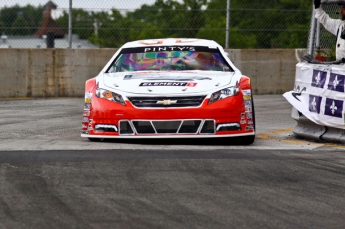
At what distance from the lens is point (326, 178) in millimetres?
7016

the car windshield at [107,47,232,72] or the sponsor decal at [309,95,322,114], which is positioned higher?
the car windshield at [107,47,232,72]

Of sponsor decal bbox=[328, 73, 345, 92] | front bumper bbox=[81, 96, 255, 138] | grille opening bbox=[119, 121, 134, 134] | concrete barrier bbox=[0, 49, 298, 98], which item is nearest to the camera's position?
front bumper bbox=[81, 96, 255, 138]

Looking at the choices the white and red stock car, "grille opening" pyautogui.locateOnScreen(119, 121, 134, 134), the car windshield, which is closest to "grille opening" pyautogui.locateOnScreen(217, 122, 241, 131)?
the white and red stock car

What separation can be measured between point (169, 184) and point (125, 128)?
2982 millimetres

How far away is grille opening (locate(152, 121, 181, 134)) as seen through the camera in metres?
9.32

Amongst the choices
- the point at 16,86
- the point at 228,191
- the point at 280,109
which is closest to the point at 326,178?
the point at 228,191

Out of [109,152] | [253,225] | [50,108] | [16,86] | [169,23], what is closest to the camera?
[253,225]

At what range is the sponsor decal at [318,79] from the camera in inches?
412

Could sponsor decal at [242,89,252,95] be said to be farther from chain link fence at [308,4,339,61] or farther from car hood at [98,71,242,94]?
chain link fence at [308,4,339,61]

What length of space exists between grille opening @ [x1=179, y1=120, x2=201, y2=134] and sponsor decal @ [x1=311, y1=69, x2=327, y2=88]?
201 centimetres

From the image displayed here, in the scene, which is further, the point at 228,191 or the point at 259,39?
the point at 259,39

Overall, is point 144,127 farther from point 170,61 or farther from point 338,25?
point 338,25

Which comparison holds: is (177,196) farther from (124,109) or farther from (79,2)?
(79,2)

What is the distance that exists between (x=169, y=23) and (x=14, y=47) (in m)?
4.30
